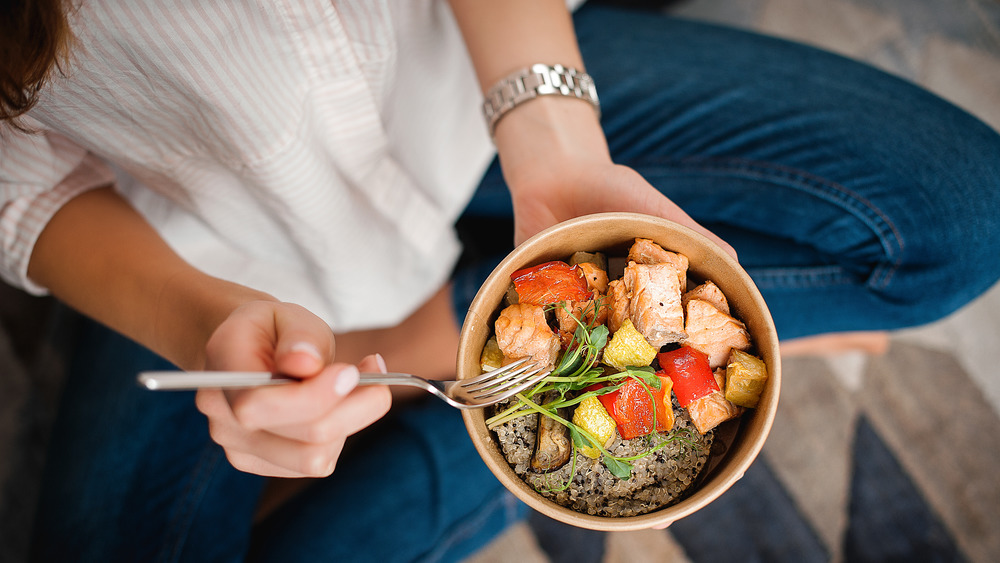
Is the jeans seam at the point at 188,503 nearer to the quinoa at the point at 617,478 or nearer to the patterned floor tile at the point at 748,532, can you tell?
the quinoa at the point at 617,478

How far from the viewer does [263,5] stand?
78 cm

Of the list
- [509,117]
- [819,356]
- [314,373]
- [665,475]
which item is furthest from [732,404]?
[819,356]

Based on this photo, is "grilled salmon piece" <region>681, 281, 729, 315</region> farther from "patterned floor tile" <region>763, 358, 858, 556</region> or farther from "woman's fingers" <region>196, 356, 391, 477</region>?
"patterned floor tile" <region>763, 358, 858, 556</region>

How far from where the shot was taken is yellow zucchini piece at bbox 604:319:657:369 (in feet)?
2.33

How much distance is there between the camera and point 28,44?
2.17 feet

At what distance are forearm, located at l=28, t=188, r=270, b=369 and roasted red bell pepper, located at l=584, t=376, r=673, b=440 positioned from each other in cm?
57


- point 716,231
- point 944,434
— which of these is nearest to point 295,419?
point 716,231

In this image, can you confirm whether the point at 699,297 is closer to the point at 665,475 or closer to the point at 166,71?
the point at 665,475

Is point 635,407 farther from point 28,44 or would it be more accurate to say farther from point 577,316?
point 28,44

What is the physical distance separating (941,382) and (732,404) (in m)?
1.57

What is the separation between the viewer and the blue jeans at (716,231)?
1.10m

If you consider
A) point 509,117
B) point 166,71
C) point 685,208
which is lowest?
point 685,208

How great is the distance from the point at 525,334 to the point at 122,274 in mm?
717

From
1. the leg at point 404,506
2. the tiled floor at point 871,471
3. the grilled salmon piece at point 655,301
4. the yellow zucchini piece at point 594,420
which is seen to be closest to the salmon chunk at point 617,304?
the grilled salmon piece at point 655,301
